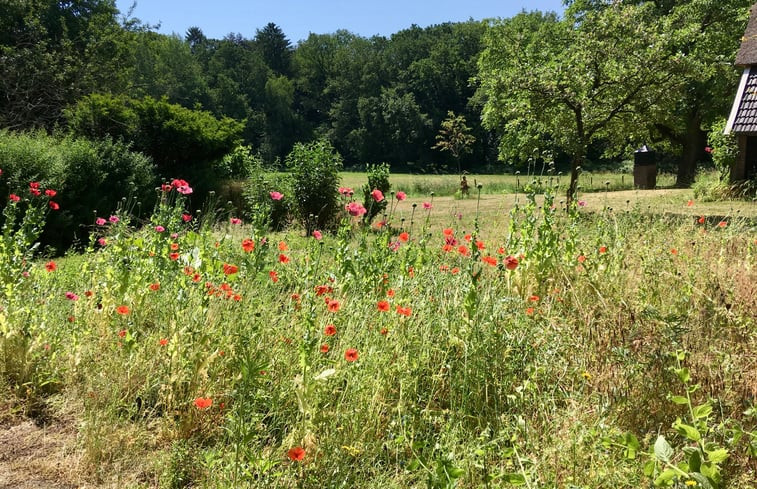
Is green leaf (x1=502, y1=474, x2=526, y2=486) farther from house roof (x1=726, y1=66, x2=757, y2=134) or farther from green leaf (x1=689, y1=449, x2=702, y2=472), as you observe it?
house roof (x1=726, y1=66, x2=757, y2=134)

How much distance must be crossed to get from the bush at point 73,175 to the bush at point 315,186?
260 cm

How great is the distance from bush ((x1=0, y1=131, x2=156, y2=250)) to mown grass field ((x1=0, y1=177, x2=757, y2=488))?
4.94m

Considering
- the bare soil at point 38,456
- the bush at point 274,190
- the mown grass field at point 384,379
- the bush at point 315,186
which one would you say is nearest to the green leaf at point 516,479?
the mown grass field at point 384,379

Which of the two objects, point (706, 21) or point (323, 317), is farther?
point (706, 21)

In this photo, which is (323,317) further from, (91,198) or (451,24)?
(451,24)

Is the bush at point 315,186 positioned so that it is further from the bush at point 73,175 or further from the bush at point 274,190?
the bush at point 73,175

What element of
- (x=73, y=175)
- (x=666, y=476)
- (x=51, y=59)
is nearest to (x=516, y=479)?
(x=666, y=476)

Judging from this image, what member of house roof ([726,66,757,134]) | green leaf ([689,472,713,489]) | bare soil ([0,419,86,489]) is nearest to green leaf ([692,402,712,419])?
green leaf ([689,472,713,489])

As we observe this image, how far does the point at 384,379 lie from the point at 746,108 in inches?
538

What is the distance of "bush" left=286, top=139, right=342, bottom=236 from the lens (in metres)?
9.62

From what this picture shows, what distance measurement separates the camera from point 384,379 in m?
2.43

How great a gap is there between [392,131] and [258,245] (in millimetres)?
50933

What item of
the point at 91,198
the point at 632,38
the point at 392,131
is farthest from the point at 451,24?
the point at 91,198

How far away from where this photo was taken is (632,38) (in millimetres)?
11195
